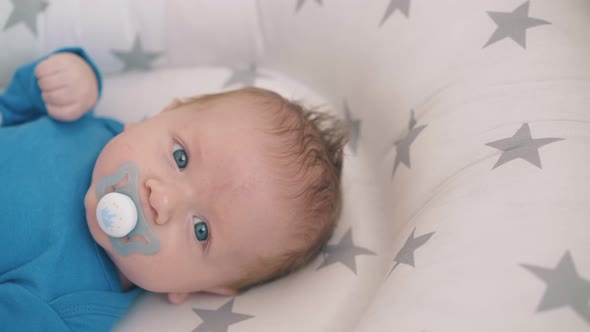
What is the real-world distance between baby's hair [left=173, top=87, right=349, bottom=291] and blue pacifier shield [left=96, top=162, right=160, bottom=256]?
205mm

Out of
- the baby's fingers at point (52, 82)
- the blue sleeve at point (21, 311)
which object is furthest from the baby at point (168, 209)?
the baby's fingers at point (52, 82)

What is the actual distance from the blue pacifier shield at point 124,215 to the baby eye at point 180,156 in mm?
76

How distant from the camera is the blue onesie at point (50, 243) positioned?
95cm

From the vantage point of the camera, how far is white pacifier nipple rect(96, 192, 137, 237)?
3.03 ft

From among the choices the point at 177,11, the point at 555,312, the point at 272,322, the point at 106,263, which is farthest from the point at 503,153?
the point at 177,11

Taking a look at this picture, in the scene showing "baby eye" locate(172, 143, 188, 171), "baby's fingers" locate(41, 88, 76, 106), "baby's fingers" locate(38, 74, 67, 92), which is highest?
"baby's fingers" locate(38, 74, 67, 92)

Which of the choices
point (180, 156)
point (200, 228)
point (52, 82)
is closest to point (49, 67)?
point (52, 82)

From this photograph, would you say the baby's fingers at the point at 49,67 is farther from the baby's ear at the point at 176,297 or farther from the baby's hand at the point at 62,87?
the baby's ear at the point at 176,297

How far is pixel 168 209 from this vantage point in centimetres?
94

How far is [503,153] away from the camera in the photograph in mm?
909

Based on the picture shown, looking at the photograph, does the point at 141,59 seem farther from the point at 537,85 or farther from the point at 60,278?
the point at 537,85

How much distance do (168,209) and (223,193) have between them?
99 millimetres

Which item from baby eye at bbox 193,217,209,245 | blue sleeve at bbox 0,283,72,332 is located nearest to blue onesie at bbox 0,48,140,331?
blue sleeve at bbox 0,283,72,332

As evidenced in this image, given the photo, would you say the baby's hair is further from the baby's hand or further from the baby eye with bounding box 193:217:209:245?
the baby's hand
